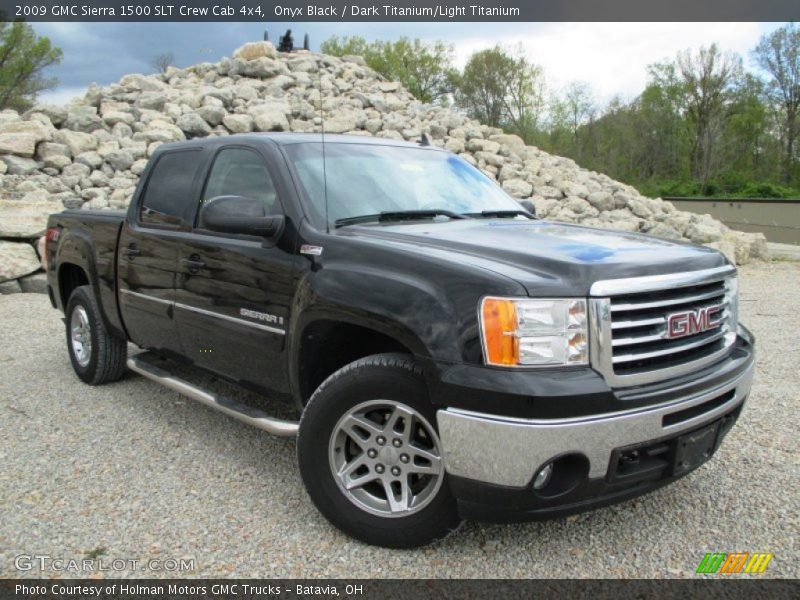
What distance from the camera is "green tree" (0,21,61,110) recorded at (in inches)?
1308

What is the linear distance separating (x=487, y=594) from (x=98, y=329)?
153 inches

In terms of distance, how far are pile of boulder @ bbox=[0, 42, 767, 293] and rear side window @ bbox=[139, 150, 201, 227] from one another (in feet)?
21.4

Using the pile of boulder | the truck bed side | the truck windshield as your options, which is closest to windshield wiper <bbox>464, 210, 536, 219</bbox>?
the truck windshield

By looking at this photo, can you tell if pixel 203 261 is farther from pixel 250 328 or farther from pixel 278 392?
pixel 278 392

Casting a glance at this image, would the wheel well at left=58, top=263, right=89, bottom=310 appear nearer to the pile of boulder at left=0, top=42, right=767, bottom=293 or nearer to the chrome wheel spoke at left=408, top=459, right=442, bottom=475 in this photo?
the chrome wheel spoke at left=408, top=459, right=442, bottom=475

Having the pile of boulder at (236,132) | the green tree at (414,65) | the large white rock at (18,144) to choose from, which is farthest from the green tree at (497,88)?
the large white rock at (18,144)

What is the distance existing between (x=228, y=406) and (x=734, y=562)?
260 cm

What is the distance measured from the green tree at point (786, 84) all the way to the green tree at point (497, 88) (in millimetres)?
13617

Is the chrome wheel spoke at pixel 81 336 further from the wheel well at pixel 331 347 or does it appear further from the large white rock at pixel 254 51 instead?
the large white rock at pixel 254 51

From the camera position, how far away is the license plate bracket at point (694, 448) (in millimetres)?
2912

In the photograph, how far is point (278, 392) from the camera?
3701 mm

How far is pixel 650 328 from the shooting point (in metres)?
2.85

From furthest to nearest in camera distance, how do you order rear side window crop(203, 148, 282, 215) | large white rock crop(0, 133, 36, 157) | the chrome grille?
large white rock crop(0, 133, 36, 157) < rear side window crop(203, 148, 282, 215) < the chrome grille

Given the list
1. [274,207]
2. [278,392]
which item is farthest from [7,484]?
[274,207]
